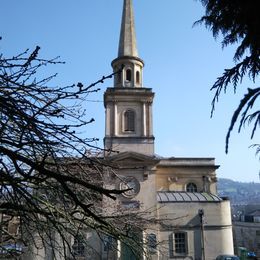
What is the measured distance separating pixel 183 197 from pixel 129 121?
831 cm

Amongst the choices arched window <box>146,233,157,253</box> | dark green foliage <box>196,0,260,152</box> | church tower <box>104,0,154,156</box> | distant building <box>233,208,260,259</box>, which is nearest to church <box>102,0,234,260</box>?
church tower <box>104,0,154,156</box>

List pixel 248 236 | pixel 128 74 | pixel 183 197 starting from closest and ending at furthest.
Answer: pixel 183 197 < pixel 128 74 < pixel 248 236

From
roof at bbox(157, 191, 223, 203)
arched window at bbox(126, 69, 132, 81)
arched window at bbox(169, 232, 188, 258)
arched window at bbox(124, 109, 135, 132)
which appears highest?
arched window at bbox(126, 69, 132, 81)

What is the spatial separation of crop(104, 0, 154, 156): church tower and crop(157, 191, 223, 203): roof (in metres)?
4.13

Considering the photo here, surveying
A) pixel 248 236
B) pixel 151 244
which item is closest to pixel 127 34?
pixel 151 244

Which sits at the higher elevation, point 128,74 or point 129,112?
point 128,74

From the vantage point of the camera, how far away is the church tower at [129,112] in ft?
107

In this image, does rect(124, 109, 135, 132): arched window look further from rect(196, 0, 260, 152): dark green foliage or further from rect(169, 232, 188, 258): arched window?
rect(196, 0, 260, 152): dark green foliage

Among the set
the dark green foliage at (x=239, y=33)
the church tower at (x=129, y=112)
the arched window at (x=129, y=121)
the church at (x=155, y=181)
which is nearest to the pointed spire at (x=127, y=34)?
the church at (x=155, y=181)

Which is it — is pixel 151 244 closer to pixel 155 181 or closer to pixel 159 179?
pixel 155 181

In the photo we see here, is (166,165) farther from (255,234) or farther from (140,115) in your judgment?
(255,234)

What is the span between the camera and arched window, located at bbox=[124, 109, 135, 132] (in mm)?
33500

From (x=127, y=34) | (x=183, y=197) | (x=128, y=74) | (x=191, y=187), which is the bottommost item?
(x=183, y=197)

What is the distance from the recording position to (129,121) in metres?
33.7
